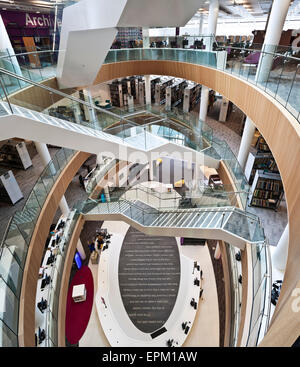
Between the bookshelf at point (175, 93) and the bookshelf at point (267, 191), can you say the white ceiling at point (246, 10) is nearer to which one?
the bookshelf at point (175, 93)

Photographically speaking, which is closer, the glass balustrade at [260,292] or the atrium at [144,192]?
the glass balustrade at [260,292]

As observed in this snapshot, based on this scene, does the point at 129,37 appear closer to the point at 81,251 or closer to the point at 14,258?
the point at 81,251

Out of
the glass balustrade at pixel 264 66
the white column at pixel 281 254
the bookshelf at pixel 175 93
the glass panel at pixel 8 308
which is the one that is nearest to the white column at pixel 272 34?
the glass balustrade at pixel 264 66

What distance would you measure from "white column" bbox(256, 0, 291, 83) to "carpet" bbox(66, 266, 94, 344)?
10926 millimetres

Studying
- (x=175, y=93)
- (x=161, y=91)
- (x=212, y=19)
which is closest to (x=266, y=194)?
(x=212, y=19)

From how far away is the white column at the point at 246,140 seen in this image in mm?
8624

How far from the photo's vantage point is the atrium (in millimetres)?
4691

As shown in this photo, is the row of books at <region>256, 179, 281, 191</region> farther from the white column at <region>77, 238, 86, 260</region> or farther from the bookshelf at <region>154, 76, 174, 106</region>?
the bookshelf at <region>154, 76, 174, 106</region>

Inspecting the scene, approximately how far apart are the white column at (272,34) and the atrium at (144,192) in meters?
0.04

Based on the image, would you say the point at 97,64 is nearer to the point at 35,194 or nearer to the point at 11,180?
the point at 35,194

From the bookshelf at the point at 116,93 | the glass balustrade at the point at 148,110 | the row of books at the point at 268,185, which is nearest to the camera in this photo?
the glass balustrade at the point at 148,110

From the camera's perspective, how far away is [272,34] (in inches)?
259

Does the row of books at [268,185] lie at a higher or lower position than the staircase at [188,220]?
higher
